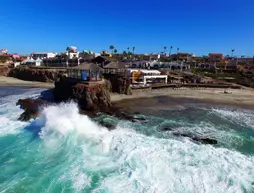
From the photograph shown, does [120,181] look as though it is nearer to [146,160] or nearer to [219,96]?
[146,160]

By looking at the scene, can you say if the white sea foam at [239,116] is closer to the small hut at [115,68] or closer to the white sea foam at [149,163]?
the white sea foam at [149,163]

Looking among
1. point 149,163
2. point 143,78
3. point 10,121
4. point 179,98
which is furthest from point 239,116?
point 10,121

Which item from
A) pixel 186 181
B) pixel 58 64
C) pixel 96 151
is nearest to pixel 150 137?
pixel 96 151

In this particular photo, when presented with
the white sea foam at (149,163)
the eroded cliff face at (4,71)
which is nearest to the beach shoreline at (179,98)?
the white sea foam at (149,163)

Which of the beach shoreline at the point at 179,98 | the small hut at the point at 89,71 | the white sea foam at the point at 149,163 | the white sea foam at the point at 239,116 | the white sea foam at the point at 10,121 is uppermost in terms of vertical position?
the small hut at the point at 89,71

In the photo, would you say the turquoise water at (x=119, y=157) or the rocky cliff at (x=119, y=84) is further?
the rocky cliff at (x=119, y=84)

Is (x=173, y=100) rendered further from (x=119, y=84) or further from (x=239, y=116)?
(x=239, y=116)

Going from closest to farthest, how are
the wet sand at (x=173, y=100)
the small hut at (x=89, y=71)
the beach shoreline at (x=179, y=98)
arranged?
the small hut at (x=89, y=71), the wet sand at (x=173, y=100), the beach shoreline at (x=179, y=98)
